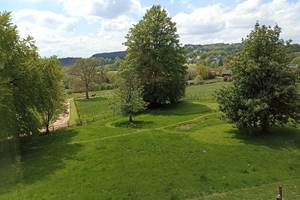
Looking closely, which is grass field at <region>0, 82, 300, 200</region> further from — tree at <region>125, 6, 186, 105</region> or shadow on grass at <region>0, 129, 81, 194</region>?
tree at <region>125, 6, 186, 105</region>

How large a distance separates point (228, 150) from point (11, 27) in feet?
83.2

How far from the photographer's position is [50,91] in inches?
1975

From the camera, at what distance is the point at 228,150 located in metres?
38.6

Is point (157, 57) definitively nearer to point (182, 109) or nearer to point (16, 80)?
point (182, 109)

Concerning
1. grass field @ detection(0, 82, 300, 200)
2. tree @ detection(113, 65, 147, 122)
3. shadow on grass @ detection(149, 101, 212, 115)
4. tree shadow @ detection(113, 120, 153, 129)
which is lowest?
grass field @ detection(0, 82, 300, 200)

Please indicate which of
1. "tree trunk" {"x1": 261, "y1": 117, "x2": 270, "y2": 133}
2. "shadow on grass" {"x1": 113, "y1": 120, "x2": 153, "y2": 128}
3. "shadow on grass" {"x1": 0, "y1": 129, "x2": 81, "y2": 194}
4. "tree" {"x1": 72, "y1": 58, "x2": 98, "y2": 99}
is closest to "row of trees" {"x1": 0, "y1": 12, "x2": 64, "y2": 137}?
"shadow on grass" {"x1": 0, "y1": 129, "x2": 81, "y2": 194}

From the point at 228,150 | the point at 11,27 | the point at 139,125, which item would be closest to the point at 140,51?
the point at 139,125

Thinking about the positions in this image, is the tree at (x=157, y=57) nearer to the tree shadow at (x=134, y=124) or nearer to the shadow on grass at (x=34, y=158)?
the tree shadow at (x=134, y=124)

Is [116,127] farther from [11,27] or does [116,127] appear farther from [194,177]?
[194,177]

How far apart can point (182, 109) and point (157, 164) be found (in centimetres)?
2801

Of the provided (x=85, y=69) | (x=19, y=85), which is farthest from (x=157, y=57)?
(x=85, y=69)

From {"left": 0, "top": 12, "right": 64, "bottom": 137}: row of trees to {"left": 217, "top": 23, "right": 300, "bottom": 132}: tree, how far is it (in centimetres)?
1972

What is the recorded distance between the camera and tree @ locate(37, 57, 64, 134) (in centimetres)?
4679

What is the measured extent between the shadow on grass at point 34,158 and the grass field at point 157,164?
0.08 meters
